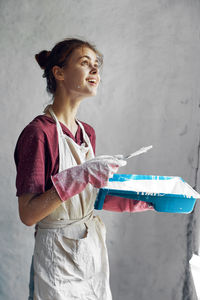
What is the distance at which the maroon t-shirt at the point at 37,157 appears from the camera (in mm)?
861

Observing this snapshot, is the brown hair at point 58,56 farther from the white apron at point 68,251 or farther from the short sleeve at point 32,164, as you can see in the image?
the short sleeve at point 32,164

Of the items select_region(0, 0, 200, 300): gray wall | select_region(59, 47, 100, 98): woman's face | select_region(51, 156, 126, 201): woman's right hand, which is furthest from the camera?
select_region(0, 0, 200, 300): gray wall

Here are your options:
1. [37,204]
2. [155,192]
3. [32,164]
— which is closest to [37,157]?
[32,164]

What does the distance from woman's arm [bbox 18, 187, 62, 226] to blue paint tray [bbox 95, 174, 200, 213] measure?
16 centimetres

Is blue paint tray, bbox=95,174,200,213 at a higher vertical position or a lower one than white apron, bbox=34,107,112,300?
higher

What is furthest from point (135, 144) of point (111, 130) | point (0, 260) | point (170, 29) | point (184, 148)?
point (0, 260)

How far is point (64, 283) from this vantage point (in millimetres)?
931

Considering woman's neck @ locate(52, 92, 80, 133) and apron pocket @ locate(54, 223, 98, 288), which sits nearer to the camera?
apron pocket @ locate(54, 223, 98, 288)

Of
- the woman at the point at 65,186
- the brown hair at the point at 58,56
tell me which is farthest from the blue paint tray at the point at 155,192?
the brown hair at the point at 58,56

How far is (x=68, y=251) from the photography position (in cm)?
94

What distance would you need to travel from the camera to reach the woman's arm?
0.83 metres

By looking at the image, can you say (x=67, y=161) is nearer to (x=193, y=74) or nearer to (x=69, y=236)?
(x=69, y=236)

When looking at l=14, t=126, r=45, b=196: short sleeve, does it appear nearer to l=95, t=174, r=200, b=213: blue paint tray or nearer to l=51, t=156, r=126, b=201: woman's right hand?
l=51, t=156, r=126, b=201: woman's right hand

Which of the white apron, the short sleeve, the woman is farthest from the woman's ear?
the short sleeve
